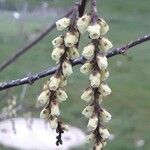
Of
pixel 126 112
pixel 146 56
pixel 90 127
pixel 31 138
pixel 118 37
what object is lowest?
pixel 90 127

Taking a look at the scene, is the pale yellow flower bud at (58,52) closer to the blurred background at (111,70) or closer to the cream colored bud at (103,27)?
the cream colored bud at (103,27)

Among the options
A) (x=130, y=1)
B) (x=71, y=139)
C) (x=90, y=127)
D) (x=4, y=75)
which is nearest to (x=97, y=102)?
(x=90, y=127)

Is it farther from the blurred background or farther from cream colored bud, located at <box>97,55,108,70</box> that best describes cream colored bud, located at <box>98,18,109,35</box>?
the blurred background

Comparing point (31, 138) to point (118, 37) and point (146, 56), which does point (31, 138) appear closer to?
point (146, 56)

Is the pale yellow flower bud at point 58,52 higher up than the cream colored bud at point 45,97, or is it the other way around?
the pale yellow flower bud at point 58,52

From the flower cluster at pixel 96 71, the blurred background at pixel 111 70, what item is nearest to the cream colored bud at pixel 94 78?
the flower cluster at pixel 96 71

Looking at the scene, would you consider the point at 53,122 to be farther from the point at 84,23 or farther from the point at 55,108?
the point at 84,23
